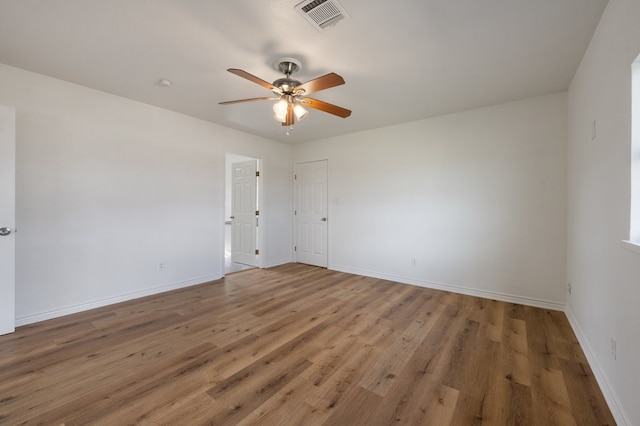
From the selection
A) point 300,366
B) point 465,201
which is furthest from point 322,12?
point 465,201

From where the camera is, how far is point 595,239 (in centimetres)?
198

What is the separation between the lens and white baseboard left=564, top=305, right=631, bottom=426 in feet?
4.66

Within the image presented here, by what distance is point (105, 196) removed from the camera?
313cm

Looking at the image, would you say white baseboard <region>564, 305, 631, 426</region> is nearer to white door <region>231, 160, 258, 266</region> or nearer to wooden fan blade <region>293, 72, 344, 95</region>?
wooden fan blade <region>293, 72, 344, 95</region>

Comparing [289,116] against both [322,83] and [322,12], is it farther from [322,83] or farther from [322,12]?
[322,12]

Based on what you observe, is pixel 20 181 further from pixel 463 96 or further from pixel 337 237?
pixel 463 96

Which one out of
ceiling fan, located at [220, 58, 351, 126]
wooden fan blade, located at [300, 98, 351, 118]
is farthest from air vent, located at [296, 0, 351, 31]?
wooden fan blade, located at [300, 98, 351, 118]

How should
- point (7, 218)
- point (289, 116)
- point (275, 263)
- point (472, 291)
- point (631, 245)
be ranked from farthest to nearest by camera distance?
point (275, 263), point (472, 291), point (289, 116), point (7, 218), point (631, 245)

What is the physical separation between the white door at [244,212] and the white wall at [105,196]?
34.2 inches

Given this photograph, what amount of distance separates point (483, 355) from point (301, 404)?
156 cm

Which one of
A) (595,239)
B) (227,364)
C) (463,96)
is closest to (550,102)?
(463,96)

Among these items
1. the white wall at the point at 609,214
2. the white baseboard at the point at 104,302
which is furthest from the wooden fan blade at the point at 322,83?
the white baseboard at the point at 104,302

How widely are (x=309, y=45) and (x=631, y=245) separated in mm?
2463

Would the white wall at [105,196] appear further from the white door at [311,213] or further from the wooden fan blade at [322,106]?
the wooden fan blade at [322,106]
